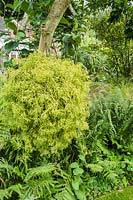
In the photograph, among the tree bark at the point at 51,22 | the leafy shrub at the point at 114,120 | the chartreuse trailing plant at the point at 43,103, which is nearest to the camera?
the chartreuse trailing plant at the point at 43,103

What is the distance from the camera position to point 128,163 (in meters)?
3.14

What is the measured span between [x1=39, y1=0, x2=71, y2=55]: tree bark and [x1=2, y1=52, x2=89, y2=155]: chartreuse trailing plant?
0.58 feet

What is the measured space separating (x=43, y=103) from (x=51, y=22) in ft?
2.25

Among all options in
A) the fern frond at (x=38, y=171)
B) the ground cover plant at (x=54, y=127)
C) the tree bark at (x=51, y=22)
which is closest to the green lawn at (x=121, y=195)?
the ground cover plant at (x=54, y=127)

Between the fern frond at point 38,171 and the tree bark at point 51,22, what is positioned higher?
the tree bark at point 51,22

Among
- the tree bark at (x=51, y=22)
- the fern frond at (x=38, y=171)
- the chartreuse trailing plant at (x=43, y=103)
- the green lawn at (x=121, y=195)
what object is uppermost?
the tree bark at (x=51, y=22)

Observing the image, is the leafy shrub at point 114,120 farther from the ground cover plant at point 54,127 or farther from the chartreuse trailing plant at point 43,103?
the chartreuse trailing plant at point 43,103

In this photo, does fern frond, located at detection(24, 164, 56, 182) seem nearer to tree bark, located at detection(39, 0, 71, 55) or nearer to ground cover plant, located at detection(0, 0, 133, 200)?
ground cover plant, located at detection(0, 0, 133, 200)

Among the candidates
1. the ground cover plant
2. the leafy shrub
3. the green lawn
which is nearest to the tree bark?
the ground cover plant

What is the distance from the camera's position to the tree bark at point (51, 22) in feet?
8.02

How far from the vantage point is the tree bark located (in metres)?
2.44

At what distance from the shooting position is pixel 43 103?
231 cm

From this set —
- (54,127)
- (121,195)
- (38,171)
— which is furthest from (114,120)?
(38,171)

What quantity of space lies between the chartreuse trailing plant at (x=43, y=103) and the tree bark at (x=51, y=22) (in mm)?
178
